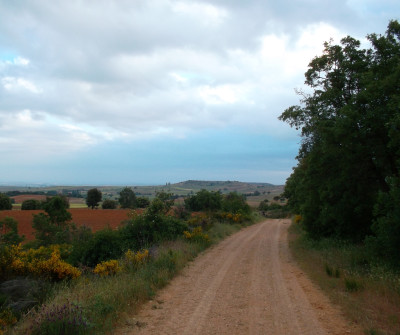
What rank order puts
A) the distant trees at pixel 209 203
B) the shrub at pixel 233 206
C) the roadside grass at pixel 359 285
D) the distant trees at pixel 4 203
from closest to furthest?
the roadside grass at pixel 359 285
the distant trees at pixel 209 203
the shrub at pixel 233 206
the distant trees at pixel 4 203

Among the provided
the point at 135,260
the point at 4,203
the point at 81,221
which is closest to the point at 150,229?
the point at 135,260

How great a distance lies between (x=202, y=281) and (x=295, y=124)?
10.6m

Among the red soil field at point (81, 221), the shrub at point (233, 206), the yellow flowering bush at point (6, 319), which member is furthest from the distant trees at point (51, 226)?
the shrub at point (233, 206)

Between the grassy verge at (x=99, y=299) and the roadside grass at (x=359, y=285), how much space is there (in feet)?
15.3

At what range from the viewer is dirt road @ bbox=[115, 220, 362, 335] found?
20.4ft

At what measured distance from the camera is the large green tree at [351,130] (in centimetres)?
1243

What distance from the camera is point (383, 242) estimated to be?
9.90 metres

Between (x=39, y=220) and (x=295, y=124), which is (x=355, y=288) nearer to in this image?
(x=295, y=124)

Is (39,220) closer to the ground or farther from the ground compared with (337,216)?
closer to the ground

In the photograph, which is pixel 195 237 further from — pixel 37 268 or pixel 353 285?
pixel 353 285

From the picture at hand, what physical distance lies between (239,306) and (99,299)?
3.12 meters

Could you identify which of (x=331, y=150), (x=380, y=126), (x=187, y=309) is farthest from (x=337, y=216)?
(x=187, y=309)

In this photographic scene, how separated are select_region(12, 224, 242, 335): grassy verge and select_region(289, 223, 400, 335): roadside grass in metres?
4.67

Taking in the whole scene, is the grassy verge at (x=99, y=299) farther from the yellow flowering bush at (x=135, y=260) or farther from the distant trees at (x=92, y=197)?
the distant trees at (x=92, y=197)
